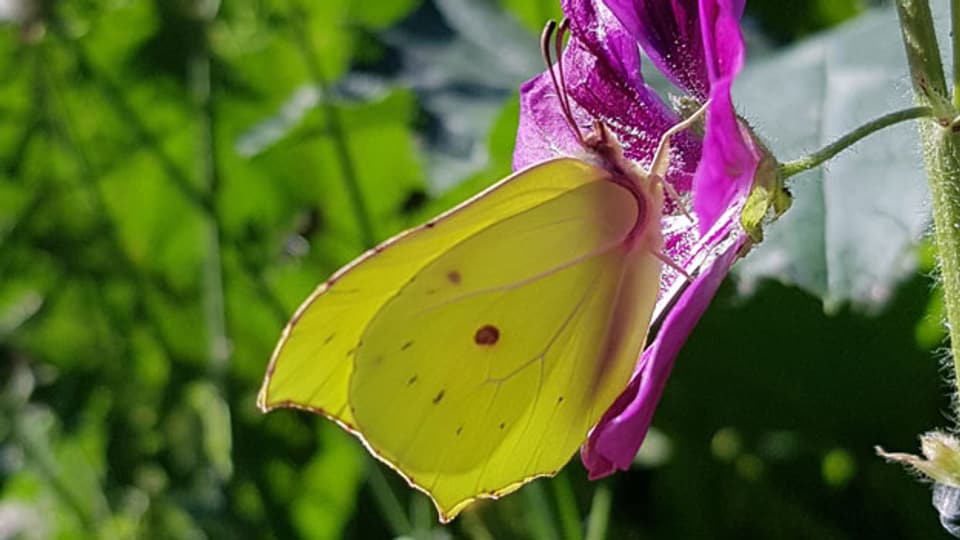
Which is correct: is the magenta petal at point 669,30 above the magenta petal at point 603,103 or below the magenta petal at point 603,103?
above

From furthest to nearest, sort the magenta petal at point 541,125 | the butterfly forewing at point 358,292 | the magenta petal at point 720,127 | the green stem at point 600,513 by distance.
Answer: the green stem at point 600,513 → the magenta petal at point 541,125 → the butterfly forewing at point 358,292 → the magenta petal at point 720,127

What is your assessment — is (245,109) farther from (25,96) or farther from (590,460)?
(590,460)

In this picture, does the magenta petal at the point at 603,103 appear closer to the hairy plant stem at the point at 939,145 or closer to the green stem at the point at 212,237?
the hairy plant stem at the point at 939,145

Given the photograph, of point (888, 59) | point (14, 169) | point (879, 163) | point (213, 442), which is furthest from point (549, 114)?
point (14, 169)

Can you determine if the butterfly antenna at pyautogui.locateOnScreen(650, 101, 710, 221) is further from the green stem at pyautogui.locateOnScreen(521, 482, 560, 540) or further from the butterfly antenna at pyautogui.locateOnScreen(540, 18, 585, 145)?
the green stem at pyautogui.locateOnScreen(521, 482, 560, 540)

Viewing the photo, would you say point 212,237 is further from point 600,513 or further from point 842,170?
point 842,170

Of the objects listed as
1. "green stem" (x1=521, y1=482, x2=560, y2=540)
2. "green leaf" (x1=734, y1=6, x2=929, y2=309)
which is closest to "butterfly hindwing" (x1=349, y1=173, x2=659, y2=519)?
"green leaf" (x1=734, y1=6, x2=929, y2=309)

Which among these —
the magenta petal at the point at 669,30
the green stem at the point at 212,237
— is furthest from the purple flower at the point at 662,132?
the green stem at the point at 212,237
